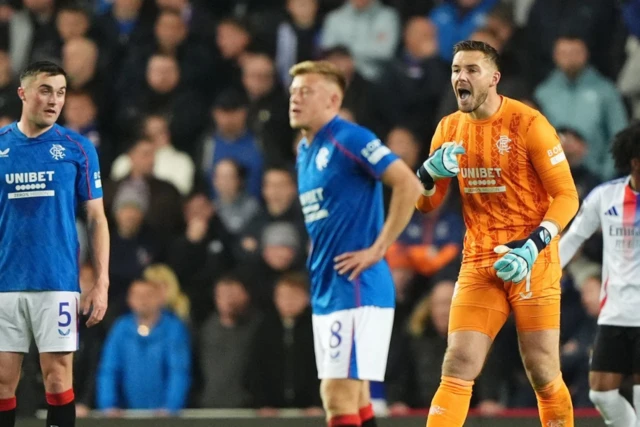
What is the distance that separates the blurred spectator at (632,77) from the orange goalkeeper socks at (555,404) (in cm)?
469

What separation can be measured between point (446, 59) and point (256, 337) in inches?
132

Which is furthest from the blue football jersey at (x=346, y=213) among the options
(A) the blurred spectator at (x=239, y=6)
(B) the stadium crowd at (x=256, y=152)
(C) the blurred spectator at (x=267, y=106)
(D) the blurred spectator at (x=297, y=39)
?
(A) the blurred spectator at (x=239, y=6)

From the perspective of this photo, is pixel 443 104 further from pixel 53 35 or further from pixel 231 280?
pixel 53 35

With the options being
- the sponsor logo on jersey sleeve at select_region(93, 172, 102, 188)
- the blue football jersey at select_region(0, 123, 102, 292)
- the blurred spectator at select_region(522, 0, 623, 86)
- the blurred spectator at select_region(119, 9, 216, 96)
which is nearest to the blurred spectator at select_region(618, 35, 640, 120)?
the blurred spectator at select_region(522, 0, 623, 86)

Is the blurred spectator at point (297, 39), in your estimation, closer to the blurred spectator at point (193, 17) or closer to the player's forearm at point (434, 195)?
the blurred spectator at point (193, 17)

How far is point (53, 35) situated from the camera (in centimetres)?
1352

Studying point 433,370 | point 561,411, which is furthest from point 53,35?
point 561,411

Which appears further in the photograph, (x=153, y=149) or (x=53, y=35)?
(x=53, y=35)

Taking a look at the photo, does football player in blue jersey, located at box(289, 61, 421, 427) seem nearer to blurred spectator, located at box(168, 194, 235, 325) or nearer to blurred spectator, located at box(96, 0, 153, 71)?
blurred spectator, located at box(168, 194, 235, 325)

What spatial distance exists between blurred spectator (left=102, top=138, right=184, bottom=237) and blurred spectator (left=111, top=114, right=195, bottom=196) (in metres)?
0.14

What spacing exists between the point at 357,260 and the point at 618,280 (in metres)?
1.88

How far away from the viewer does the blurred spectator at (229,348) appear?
10484 millimetres

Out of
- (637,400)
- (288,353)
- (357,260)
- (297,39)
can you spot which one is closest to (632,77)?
(297,39)

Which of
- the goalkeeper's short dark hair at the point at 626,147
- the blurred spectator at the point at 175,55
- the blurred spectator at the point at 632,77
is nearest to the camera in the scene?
the goalkeeper's short dark hair at the point at 626,147
